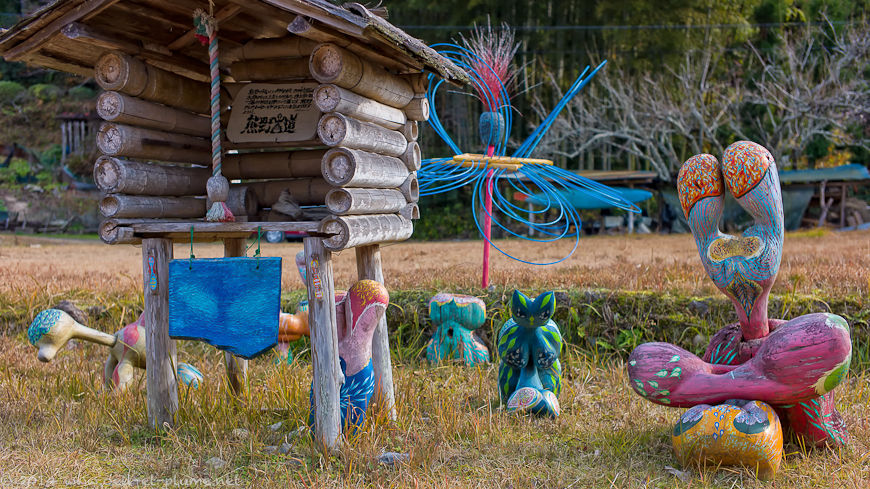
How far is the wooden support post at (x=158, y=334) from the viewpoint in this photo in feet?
13.7

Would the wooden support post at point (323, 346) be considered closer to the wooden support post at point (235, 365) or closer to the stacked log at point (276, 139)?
the stacked log at point (276, 139)

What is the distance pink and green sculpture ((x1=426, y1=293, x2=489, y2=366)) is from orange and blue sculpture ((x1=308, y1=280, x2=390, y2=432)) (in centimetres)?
148

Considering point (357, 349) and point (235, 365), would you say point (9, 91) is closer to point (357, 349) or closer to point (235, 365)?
point (235, 365)

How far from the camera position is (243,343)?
3.90m

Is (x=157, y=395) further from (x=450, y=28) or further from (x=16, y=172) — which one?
(x=16, y=172)

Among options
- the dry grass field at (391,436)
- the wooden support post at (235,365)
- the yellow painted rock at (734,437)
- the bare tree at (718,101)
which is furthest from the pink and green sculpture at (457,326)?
the bare tree at (718,101)

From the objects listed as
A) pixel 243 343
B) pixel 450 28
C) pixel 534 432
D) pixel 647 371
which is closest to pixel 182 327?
pixel 243 343

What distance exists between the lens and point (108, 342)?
5012mm

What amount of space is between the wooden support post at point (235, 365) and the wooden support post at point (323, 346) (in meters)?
1.10

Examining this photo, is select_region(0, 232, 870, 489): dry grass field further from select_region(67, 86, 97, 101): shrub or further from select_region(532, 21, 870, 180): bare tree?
select_region(67, 86, 97, 101): shrub

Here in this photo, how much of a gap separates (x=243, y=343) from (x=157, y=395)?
727 millimetres

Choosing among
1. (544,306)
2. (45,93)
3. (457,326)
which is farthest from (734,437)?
(45,93)

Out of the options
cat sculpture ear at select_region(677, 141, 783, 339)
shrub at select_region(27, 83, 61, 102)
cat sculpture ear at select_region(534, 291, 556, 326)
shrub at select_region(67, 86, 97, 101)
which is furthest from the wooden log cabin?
shrub at select_region(27, 83, 61, 102)

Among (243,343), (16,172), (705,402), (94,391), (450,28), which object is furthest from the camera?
(16,172)
